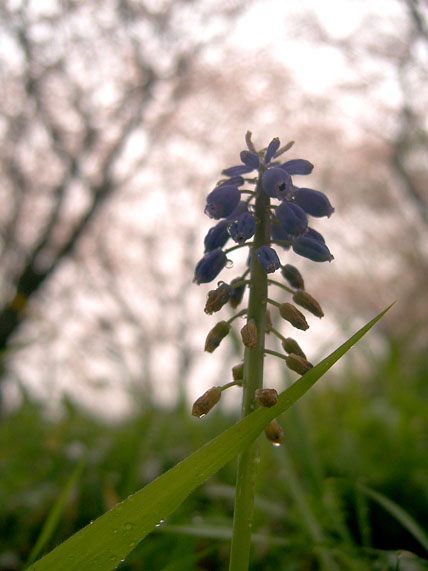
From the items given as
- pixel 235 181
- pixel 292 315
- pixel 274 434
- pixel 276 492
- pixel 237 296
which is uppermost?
pixel 235 181

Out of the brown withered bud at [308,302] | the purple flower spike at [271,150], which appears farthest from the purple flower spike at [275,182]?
the brown withered bud at [308,302]

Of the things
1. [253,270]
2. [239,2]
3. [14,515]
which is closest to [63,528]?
[14,515]

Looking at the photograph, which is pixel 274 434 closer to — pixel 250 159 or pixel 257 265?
pixel 257 265

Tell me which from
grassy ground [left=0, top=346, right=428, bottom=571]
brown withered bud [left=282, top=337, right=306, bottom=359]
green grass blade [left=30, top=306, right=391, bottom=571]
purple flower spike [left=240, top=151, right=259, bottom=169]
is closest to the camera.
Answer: green grass blade [left=30, top=306, right=391, bottom=571]

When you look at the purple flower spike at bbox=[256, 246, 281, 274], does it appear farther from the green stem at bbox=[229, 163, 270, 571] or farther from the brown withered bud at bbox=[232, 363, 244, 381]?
the brown withered bud at bbox=[232, 363, 244, 381]

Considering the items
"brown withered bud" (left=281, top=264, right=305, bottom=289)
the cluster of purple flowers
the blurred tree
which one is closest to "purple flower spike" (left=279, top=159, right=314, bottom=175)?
the cluster of purple flowers

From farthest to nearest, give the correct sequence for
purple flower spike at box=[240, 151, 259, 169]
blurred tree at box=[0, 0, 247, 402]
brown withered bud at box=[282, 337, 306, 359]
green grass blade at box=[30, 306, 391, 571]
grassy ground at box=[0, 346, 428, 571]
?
blurred tree at box=[0, 0, 247, 402], grassy ground at box=[0, 346, 428, 571], purple flower spike at box=[240, 151, 259, 169], brown withered bud at box=[282, 337, 306, 359], green grass blade at box=[30, 306, 391, 571]

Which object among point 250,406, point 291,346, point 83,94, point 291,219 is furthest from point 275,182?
point 83,94

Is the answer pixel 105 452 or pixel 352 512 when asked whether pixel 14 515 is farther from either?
pixel 352 512
